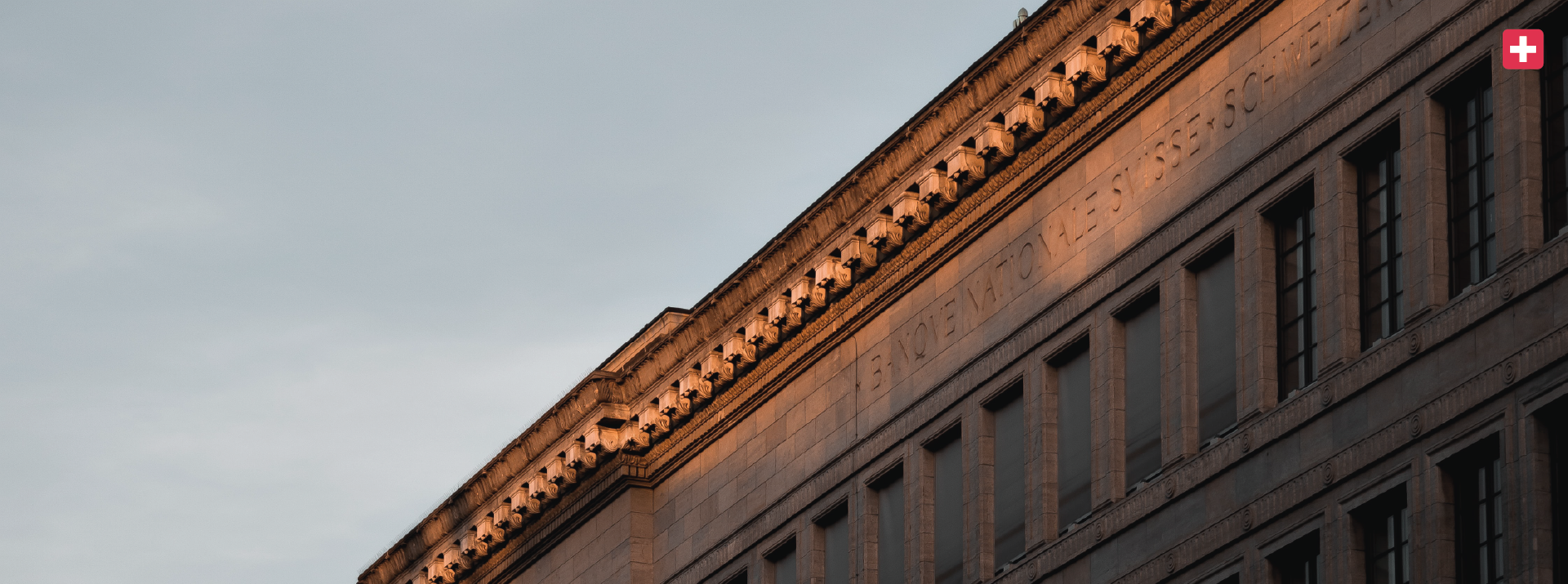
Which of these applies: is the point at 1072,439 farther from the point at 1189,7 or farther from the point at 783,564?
the point at 783,564

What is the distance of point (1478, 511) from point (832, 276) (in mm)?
16389

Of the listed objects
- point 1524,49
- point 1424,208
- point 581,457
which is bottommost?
point 1424,208

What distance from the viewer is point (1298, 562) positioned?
36719 millimetres

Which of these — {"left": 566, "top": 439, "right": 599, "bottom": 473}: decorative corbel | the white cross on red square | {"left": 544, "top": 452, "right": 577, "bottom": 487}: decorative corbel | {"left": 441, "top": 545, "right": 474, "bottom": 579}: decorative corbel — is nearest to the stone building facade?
the white cross on red square

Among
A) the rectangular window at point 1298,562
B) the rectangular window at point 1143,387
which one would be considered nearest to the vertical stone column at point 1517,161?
the rectangular window at point 1298,562

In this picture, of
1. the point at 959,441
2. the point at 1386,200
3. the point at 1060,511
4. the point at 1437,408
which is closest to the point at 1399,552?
the point at 1437,408

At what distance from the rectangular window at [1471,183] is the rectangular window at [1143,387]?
19.7ft

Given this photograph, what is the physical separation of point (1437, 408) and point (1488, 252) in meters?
1.89

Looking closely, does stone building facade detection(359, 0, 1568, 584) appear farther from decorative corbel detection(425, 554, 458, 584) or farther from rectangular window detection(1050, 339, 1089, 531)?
decorative corbel detection(425, 554, 458, 584)

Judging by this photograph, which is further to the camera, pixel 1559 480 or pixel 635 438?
pixel 635 438

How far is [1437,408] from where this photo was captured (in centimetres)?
3400

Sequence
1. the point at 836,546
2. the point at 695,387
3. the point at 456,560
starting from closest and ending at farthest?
the point at 836,546, the point at 695,387, the point at 456,560

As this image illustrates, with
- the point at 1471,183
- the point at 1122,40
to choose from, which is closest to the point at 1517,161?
the point at 1471,183

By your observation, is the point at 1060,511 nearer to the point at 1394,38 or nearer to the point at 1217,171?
the point at 1217,171
